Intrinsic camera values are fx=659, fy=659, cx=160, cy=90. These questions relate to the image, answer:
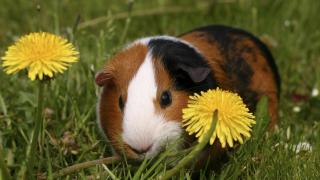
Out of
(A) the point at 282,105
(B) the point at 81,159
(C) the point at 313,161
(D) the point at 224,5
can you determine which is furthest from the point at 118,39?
(C) the point at 313,161

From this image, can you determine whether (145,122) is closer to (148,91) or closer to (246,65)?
(148,91)

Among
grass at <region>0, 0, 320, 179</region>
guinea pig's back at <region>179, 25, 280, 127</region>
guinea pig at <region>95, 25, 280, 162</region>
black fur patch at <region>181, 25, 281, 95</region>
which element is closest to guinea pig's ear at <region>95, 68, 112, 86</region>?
guinea pig at <region>95, 25, 280, 162</region>

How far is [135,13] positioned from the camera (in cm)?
544

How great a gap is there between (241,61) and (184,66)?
855 millimetres

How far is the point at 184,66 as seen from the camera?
125 inches

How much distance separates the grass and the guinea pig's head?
156 millimetres

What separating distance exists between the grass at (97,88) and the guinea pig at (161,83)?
172 mm

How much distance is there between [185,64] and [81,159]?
0.77 m

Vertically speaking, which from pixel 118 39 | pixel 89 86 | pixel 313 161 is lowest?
pixel 313 161

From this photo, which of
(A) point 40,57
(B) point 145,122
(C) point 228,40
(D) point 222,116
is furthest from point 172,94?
(C) point 228,40

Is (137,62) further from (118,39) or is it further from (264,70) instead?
(118,39)

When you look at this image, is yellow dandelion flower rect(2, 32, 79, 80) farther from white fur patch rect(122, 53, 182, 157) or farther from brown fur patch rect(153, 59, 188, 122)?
brown fur patch rect(153, 59, 188, 122)

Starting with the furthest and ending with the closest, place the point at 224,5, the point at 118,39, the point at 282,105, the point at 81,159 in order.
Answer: the point at 224,5
the point at 118,39
the point at 282,105
the point at 81,159

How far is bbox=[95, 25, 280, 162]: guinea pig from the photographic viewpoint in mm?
2990
